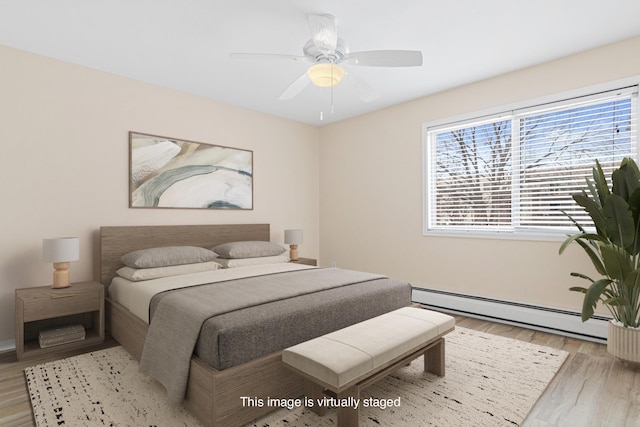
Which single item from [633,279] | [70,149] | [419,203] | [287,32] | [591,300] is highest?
[287,32]

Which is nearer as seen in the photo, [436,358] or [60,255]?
[436,358]

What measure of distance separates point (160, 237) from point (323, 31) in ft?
8.78

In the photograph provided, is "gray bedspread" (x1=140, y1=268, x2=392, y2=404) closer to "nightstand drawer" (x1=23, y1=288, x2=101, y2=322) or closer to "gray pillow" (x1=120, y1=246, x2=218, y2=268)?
"gray pillow" (x1=120, y1=246, x2=218, y2=268)

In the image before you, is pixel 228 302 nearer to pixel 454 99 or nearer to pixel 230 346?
pixel 230 346

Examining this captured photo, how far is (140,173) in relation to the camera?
362 centimetres

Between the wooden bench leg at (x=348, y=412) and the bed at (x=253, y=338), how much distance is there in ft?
1.40

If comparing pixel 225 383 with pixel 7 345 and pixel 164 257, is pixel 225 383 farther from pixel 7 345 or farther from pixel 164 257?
pixel 7 345

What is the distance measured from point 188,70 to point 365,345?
9.99 feet

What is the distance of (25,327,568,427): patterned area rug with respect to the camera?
6.04 ft

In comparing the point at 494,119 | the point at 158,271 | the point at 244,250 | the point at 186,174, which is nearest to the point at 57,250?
the point at 158,271

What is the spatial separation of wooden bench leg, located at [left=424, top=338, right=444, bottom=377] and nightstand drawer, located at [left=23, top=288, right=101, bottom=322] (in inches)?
109

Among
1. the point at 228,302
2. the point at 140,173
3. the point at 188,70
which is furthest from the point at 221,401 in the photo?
the point at 188,70

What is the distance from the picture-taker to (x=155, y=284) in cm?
273

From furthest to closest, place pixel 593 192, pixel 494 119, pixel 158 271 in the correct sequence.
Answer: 1. pixel 494 119
2. pixel 158 271
3. pixel 593 192
